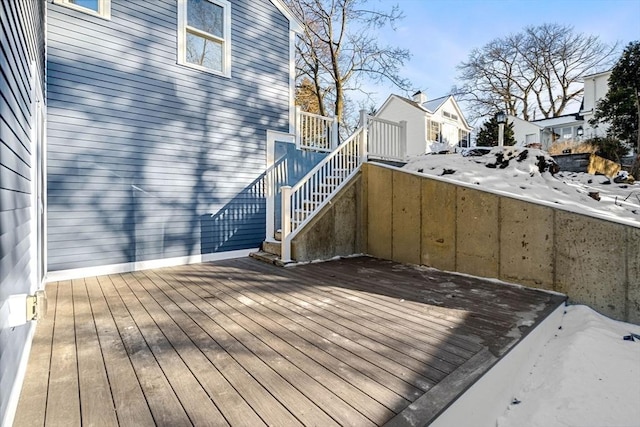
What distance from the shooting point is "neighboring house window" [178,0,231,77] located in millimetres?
5105

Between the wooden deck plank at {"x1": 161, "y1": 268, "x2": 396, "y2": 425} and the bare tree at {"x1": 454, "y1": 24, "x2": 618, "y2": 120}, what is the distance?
24.5 meters

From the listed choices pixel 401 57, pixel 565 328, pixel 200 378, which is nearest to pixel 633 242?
pixel 565 328

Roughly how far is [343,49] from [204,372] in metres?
13.2

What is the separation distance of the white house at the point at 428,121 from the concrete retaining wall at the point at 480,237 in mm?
10943

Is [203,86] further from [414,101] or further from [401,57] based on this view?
[414,101]

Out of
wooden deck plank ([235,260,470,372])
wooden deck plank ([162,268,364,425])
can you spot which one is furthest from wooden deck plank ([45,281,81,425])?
wooden deck plank ([235,260,470,372])

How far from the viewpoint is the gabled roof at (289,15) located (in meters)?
6.22

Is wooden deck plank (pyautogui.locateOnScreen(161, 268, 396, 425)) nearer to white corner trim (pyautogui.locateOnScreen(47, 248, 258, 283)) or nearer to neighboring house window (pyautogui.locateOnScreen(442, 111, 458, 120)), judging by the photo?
white corner trim (pyautogui.locateOnScreen(47, 248, 258, 283))

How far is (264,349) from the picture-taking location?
2154 millimetres

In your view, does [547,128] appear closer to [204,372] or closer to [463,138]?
[463,138]

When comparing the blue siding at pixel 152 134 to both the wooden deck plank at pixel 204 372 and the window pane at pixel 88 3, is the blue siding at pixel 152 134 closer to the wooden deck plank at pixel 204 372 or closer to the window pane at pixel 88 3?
the window pane at pixel 88 3

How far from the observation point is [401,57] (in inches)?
498

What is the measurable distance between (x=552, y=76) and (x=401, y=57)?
16.2m

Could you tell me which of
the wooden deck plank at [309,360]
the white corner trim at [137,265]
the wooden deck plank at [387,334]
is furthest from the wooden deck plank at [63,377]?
the wooden deck plank at [387,334]
